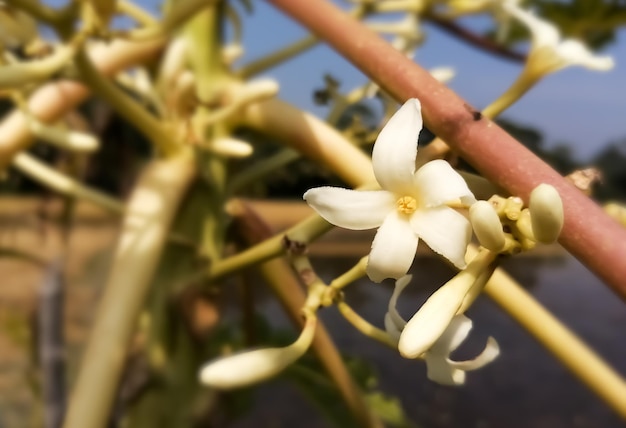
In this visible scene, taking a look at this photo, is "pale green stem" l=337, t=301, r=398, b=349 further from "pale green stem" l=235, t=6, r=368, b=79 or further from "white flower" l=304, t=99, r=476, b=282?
"pale green stem" l=235, t=6, r=368, b=79

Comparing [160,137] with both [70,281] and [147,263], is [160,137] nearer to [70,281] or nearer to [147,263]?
[147,263]

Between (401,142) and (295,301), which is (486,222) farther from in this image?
(295,301)

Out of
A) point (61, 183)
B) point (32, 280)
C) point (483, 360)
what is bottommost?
point (32, 280)

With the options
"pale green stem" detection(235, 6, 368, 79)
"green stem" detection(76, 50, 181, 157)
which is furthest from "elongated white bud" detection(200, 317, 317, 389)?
"pale green stem" detection(235, 6, 368, 79)

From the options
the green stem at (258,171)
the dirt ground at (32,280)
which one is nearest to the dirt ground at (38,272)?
the dirt ground at (32,280)

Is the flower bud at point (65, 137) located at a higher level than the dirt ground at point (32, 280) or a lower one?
higher

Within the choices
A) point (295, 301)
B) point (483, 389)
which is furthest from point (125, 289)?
point (483, 389)

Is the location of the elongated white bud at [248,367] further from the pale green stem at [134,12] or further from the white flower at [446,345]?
the pale green stem at [134,12]

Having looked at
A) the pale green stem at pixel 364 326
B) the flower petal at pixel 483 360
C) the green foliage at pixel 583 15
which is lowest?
the green foliage at pixel 583 15
